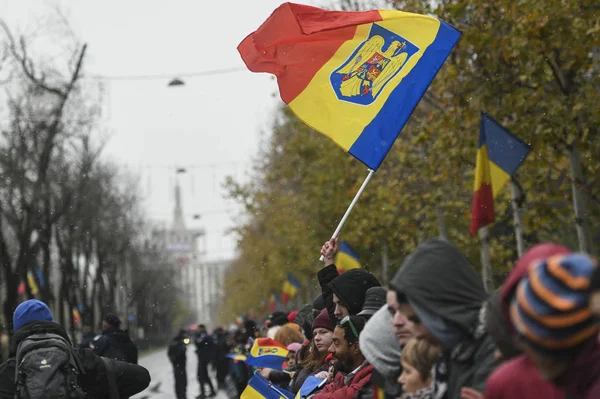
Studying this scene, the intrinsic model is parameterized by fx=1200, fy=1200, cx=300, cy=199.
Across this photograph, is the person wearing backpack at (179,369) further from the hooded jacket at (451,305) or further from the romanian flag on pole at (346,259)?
the hooded jacket at (451,305)

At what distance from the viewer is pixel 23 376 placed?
306 inches

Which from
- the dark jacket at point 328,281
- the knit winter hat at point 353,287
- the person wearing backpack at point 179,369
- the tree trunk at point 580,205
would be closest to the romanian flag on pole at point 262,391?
the dark jacket at point 328,281

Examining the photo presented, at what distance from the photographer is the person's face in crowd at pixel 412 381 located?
15.6ft

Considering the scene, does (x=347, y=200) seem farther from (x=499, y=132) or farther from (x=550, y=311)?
(x=550, y=311)

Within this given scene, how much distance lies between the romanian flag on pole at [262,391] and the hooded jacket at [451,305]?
15.3ft

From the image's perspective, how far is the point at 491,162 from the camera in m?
15.6

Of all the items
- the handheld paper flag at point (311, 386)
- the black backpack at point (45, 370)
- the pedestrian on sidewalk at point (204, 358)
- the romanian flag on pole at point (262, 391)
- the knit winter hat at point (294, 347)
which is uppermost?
the black backpack at point (45, 370)

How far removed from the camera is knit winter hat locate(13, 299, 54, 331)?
8.02m

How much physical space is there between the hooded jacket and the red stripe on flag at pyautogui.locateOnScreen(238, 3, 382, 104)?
5418mm

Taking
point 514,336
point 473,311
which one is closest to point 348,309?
point 473,311

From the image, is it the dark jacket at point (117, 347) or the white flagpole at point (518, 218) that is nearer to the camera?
the dark jacket at point (117, 347)

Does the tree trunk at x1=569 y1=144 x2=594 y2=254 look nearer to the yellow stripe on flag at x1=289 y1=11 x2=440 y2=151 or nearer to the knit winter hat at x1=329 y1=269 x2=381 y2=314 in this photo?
the yellow stripe on flag at x1=289 y1=11 x2=440 y2=151

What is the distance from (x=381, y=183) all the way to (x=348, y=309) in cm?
2213

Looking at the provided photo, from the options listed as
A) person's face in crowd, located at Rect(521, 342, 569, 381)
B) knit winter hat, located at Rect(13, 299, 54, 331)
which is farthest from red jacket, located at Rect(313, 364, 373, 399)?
person's face in crowd, located at Rect(521, 342, 569, 381)
